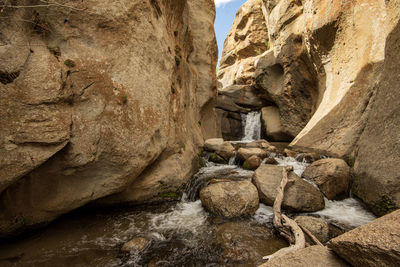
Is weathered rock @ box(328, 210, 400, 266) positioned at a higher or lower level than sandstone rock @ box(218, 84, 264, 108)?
lower

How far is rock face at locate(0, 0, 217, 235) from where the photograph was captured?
3.41 metres

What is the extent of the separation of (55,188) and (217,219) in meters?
3.86

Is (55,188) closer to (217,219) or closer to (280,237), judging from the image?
(217,219)

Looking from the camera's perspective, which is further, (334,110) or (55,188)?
(334,110)

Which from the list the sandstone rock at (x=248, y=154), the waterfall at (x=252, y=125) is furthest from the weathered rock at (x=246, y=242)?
the waterfall at (x=252, y=125)

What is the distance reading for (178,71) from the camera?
841cm

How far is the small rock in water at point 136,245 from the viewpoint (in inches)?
146

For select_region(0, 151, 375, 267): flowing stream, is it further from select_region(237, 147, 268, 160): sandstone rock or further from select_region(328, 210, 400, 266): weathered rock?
select_region(237, 147, 268, 160): sandstone rock

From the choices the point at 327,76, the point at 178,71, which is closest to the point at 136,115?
the point at 178,71

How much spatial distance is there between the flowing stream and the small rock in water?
0.09 metres

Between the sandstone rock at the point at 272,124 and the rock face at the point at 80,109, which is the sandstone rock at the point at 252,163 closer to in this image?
the rock face at the point at 80,109

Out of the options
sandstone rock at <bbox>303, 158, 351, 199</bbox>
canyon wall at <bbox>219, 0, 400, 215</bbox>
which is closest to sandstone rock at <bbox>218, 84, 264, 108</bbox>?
canyon wall at <bbox>219, 0, 400, 215</bbox>

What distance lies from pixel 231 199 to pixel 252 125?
59.2 ft

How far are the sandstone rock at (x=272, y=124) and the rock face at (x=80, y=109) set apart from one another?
50.1 feet
